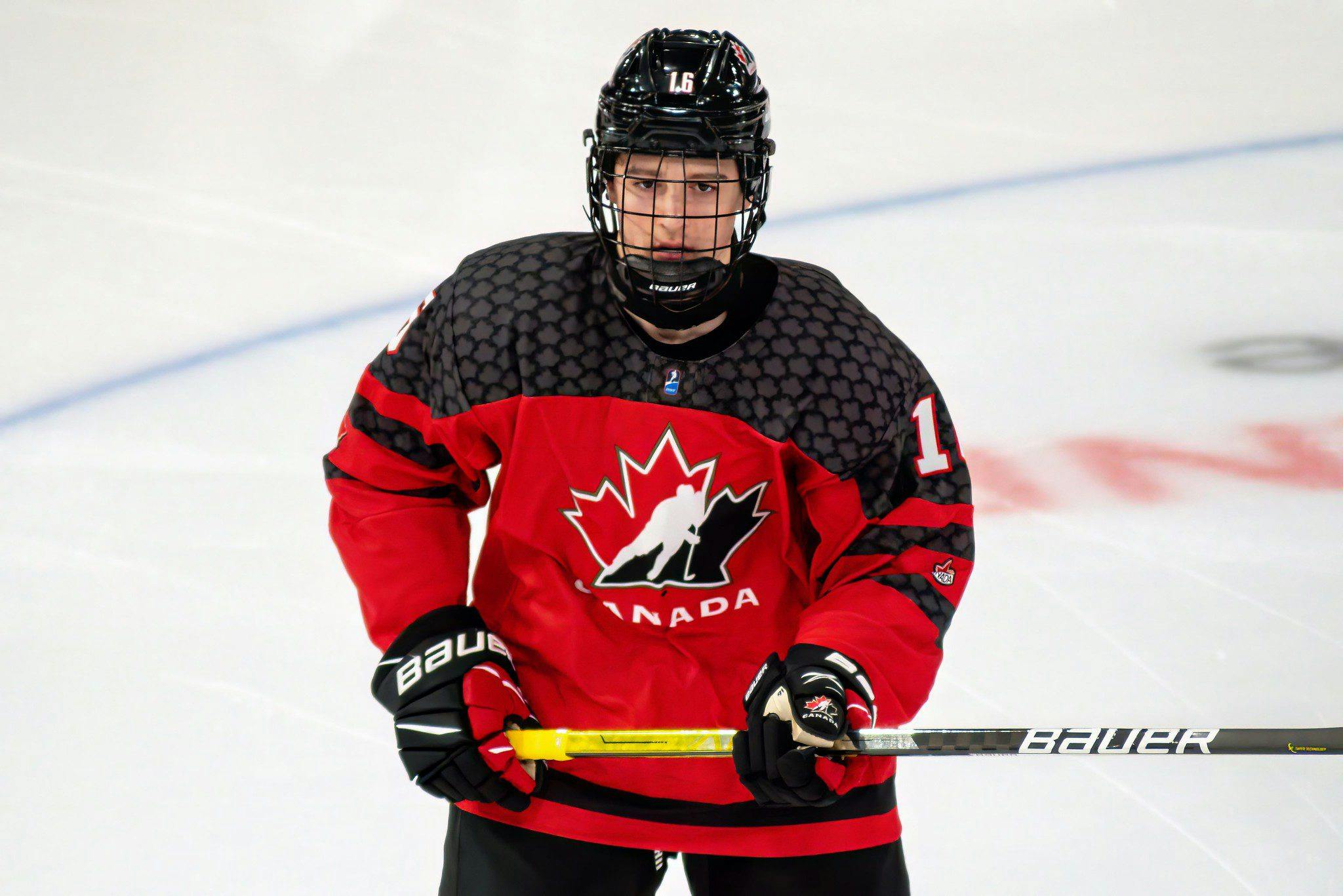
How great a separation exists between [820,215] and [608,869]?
9.05 ft

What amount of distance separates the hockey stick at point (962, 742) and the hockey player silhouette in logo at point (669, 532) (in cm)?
18

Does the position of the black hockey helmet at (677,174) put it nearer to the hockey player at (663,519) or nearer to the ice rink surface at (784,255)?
the hockey player at (663,519)

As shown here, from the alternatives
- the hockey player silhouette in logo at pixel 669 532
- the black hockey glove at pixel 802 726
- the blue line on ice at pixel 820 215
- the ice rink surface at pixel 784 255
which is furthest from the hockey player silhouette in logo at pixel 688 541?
the blue line on ice at pixel 820 215

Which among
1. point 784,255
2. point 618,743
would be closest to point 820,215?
point 784,255

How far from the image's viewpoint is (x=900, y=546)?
5.36 feet

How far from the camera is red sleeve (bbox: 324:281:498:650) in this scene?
1.65 meters

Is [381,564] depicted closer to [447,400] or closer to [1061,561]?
[447,400]

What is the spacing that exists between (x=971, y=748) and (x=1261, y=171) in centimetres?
330

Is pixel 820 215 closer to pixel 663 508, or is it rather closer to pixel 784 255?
pixel 784 255

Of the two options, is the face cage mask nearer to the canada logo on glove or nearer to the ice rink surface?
the canada logo on glove

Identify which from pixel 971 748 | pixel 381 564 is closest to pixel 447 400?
pixel 381 564

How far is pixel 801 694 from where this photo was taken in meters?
1.51

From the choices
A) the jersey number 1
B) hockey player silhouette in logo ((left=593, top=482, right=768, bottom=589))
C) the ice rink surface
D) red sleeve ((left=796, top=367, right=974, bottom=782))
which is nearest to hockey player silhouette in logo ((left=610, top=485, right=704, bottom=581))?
hockey player silhouette in logo ((left=593, top=482, right=768, bottom=589))

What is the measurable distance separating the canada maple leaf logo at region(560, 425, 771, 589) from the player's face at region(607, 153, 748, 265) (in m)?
0.19
